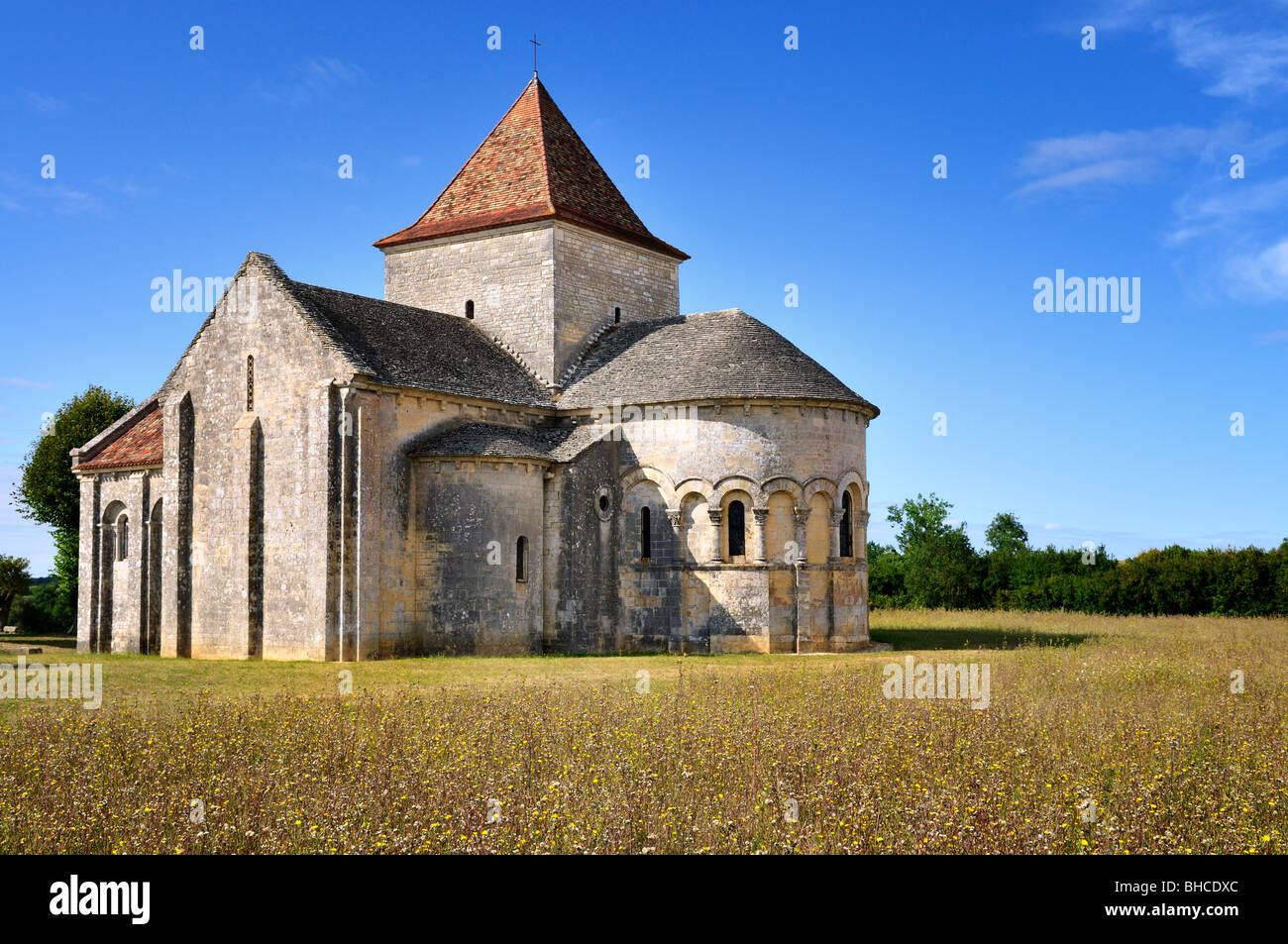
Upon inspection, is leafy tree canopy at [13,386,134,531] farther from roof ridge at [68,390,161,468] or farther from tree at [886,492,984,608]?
tree at [886,492,984,608]

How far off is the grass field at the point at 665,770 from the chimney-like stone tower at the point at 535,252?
15483mm

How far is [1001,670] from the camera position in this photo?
1828 cm

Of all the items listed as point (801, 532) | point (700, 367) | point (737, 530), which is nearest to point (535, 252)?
point (700, 367)

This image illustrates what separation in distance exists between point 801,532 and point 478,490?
744 centimetres

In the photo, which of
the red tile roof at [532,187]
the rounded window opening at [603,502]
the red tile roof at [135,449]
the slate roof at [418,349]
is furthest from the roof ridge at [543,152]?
the red tile roof at [135,449]

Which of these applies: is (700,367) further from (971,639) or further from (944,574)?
(944,574)

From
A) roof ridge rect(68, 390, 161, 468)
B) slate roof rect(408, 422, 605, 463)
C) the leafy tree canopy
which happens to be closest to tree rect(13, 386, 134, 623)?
the leafy tree canopy

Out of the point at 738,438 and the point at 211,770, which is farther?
the point at 738,438

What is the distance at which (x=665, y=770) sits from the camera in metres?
9.76

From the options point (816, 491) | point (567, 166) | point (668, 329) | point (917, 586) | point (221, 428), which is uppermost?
point (567, 166)

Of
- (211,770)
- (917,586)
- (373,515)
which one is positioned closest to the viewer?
(211,770)
